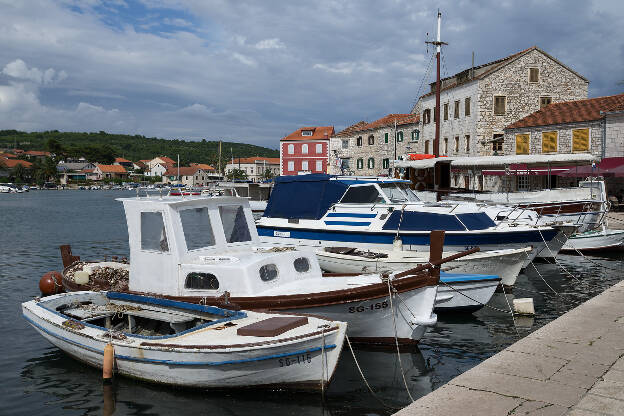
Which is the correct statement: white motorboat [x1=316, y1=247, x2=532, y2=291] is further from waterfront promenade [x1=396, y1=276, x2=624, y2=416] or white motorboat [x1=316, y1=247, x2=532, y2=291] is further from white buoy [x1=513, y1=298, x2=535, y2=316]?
waterfront promenade [x1=396, y1=276, x2=624, y2=416]

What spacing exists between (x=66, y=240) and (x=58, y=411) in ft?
84.9

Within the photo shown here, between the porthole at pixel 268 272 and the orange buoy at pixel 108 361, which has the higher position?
the porthole at pixel 268 272

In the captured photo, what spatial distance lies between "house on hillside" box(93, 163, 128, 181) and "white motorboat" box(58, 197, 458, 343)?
167 m

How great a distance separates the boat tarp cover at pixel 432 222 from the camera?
54.8 ft

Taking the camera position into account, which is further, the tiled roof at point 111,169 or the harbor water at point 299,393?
the tiled roof at point 111,169

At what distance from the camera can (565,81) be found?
4266 centimetres

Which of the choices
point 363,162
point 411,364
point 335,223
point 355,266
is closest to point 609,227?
point 335,223

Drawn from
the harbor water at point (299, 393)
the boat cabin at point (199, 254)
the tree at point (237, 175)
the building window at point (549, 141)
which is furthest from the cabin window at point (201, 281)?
the tree at point (237, 175)

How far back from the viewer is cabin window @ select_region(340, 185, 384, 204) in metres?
17.9

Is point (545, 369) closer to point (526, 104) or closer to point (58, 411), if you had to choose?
point (58, 411)

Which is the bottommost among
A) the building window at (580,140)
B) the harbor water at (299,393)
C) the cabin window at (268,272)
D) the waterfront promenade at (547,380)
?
the harbor water at (299,393)

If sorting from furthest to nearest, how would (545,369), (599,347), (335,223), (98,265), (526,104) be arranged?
(526,104) → (335,223) → (98,265) → (599,347) → (545,369)

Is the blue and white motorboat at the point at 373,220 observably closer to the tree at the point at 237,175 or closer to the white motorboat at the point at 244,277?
the white motorboat at the point at 244,277

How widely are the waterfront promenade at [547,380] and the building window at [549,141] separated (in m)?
31.6
